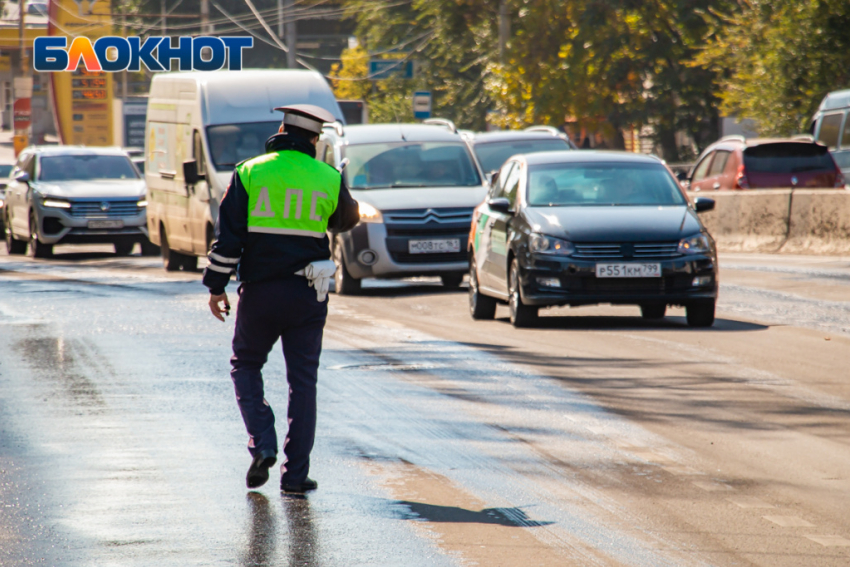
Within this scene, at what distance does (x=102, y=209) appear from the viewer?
24.7m

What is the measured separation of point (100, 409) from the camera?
831cm

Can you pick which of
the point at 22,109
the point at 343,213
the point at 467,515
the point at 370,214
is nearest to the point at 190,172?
the point at 370,214

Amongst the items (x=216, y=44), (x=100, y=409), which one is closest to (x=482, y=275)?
(x=100, y=409)

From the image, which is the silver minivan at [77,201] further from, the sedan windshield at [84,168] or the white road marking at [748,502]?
the white road marking at [748,502]

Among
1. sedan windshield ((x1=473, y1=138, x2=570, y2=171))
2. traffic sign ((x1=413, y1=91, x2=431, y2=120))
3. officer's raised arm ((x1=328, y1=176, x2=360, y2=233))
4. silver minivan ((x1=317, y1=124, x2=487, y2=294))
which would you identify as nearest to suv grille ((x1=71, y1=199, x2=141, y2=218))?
sedan windshield ((x1=473, y1=138, x2=570, y2=171))

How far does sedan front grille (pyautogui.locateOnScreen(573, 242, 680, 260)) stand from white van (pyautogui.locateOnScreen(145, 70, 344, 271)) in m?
7.18

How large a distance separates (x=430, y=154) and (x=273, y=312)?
→ 12.1 metres

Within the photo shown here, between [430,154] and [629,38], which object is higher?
[629,38]

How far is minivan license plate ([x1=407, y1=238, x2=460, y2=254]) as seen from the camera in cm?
1639

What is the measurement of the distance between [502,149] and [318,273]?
1706 cm

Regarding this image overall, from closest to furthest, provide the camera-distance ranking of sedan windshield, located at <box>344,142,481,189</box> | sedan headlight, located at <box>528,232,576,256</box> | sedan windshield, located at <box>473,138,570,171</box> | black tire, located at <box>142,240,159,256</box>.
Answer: sedan headlight, located at <box>528,232,576,256</box> < sedan windshield, located at <box>344,142,481,189</box> < sedan windshield, located at <box>473,138,570,171</box> < black tire, located at <box>142,240,159,256</box>

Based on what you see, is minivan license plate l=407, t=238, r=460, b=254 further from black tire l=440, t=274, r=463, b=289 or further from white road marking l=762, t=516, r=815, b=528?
white road marking l=762, t=516, r=815, b=528

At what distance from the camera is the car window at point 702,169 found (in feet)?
85.8

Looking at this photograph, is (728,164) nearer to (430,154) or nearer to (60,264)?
(430,154)
